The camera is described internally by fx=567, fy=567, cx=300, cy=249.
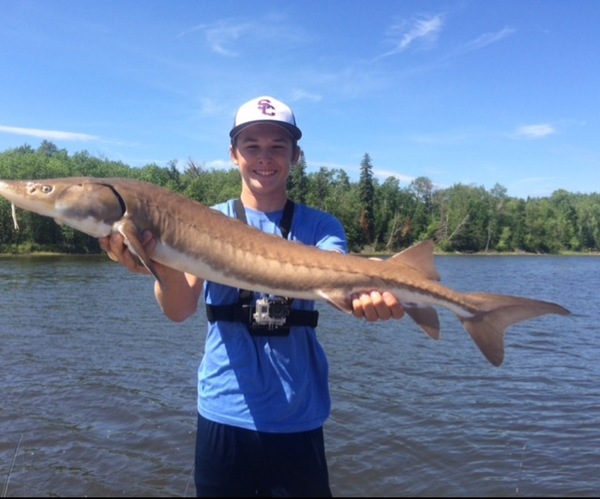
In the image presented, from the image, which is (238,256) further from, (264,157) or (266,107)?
(266,107)

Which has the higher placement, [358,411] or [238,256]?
[238,256]

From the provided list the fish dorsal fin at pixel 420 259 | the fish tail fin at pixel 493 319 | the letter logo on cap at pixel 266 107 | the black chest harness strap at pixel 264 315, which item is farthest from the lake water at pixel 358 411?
the letter logo on cap at pixel 266 107

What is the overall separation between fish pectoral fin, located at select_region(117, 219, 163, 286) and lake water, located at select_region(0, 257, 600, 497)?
17.4 ft

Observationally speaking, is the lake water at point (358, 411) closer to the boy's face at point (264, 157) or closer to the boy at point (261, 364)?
the boy at point (261, 364)

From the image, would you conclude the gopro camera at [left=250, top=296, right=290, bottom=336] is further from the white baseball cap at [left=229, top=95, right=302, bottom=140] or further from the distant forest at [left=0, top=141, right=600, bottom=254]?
the distant forest at [left=0, top=141, right=600, bottom=254]

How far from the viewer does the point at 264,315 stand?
149 inches

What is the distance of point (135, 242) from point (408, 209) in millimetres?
109068

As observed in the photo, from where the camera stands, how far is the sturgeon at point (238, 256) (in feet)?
12.2

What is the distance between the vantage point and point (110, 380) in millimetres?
13148

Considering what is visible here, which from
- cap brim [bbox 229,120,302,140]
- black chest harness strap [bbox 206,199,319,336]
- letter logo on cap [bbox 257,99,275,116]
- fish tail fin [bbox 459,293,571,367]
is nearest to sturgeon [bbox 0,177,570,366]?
fish tail fin [bbox 459,293,571,367]

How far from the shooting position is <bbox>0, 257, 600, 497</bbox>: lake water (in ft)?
28.2

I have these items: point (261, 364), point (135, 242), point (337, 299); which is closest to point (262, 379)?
point (261, 364)

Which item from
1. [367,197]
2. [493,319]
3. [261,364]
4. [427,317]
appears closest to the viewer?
[261,364]

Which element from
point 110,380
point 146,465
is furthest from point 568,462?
point 110,380
